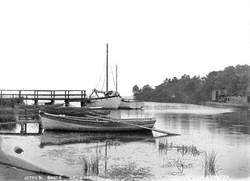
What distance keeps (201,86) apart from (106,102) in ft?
324

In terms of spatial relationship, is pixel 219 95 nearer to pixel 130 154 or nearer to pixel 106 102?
pixel 106 102

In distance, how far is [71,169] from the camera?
60.7 feet

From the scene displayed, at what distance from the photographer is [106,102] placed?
7425 centimetres

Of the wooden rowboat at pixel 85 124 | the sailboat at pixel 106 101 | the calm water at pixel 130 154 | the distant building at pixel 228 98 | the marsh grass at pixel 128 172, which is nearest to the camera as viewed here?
the marsh grass at pixel 128 172

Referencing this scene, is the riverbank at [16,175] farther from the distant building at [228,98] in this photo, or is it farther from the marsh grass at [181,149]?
the distant building at [228,98]

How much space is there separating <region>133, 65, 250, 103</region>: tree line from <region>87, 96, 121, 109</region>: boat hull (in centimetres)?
5292

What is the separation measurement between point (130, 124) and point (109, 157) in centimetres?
1343

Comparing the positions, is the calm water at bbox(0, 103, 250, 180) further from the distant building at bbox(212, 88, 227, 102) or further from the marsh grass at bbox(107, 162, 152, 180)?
the distant building at bbox(212, 88, 227, 102)

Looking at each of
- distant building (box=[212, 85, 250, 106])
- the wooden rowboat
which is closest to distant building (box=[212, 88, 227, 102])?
distant building (box=[212, 85, 250, 106])

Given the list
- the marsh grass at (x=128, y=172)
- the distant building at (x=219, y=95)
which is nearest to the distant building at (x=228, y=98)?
the distant building at (x=219, y=95)

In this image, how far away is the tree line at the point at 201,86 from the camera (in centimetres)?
12776

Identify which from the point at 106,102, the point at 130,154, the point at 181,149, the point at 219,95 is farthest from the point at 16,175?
the point at 219,95

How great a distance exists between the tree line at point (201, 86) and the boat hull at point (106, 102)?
52.9 m

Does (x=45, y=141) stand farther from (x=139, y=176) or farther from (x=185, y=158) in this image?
(x=139, y=176)
